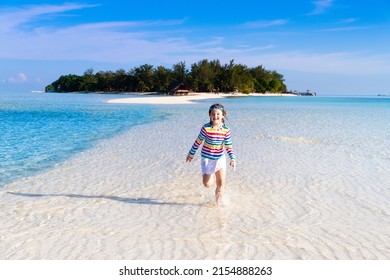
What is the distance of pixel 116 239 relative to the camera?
5125mm

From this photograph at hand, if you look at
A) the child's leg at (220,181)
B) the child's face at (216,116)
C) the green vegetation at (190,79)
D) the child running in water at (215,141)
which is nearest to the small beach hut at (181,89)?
the green vegetation at (190,79)

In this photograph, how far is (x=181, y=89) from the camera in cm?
10019

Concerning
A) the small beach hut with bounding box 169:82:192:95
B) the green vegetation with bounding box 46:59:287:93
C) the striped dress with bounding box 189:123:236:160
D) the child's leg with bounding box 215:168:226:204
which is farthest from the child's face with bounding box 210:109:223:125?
the green vegetation with bounding box 46:59:287:93

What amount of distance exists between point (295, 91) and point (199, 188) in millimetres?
159743

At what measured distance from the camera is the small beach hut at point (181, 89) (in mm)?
95188

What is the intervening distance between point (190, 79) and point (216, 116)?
3943 inches

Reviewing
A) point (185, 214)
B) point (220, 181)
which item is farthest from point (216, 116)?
point (185, 214)

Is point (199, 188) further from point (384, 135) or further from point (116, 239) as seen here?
point (384, 135)

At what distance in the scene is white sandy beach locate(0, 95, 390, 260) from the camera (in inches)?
189

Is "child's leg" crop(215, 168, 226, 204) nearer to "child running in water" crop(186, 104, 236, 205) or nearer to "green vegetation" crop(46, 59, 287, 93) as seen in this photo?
"child running in water" crop(186, 104, 236, 205)

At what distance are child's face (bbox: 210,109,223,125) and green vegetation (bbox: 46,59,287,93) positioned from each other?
319 ft

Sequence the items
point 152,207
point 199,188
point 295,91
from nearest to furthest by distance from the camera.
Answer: point 152,207 → point 199,188 → point 295,91

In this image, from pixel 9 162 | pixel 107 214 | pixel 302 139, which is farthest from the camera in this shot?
pixel 302 139
